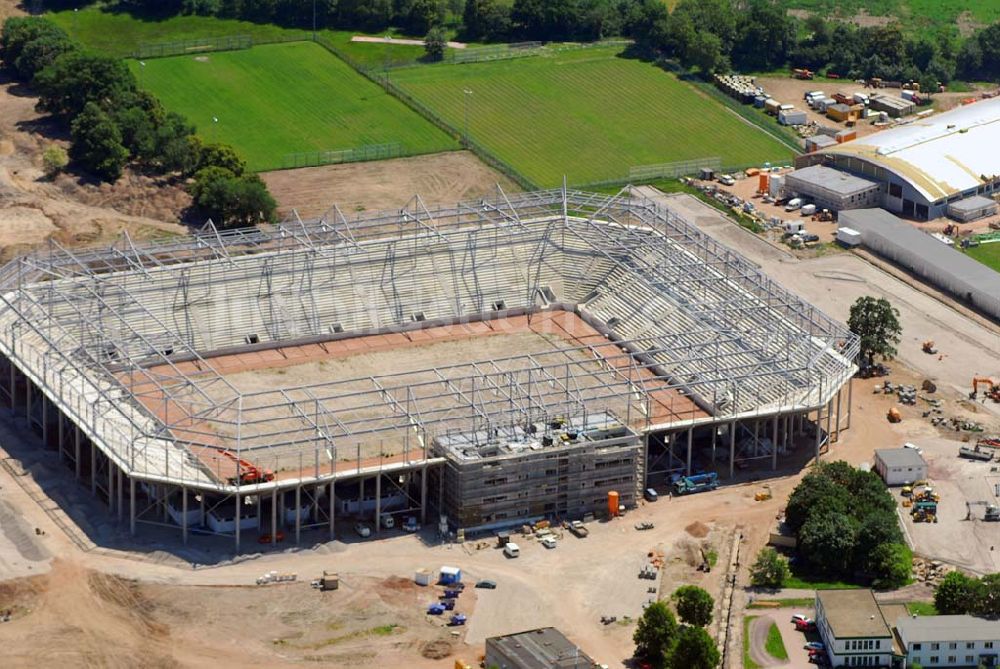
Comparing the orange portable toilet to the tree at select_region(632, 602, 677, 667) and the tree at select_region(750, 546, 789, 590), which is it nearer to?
the tree at select_region(750, 546, 789, 590)

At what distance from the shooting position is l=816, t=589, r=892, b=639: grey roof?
481 ft

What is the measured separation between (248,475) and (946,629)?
165 ft

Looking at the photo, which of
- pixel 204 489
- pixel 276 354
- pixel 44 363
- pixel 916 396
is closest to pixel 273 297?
pixel 276 354

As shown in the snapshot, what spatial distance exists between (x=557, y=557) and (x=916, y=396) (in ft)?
144

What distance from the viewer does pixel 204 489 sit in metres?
160

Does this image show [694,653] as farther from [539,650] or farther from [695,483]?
[695,483]

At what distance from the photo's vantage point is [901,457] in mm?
175500

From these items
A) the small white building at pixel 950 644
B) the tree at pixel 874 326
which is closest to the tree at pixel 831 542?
the small white building at pixel 950 644

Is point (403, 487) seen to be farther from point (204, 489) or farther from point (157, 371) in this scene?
point (157, 371)

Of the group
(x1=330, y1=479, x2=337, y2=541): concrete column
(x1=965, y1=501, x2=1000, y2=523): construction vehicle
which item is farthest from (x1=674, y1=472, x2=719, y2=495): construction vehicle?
(x1=330, y1=479, x2=337, y2=541): concrete column

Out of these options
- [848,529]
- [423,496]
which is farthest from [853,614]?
[423,496]

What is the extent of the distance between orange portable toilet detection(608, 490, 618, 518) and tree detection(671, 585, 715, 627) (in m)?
18.4

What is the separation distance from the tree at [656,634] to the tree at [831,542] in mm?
16444

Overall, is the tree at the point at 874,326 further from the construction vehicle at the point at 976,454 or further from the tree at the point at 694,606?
the tree at the point at 694,606
